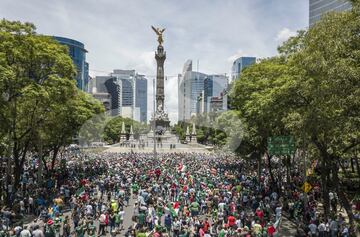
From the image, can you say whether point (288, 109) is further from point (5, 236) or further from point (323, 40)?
point (5, 236)

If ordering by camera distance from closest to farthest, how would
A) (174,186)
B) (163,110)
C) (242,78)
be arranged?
(174,186) → (242,78) → (163,110)

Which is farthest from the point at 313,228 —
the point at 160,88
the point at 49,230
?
the point at 160,88

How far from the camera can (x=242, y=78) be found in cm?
3375

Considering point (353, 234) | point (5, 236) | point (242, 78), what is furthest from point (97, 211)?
point (242, 78)

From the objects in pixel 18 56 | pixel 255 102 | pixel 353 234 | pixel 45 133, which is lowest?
pixel 353 234

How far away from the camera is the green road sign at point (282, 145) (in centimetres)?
2297

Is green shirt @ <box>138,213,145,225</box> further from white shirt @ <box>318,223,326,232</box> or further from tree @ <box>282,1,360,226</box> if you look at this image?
tree @ <box>282,1,360,226</box>

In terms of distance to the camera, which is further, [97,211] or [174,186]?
[174,186]

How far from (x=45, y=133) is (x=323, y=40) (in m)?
22.8

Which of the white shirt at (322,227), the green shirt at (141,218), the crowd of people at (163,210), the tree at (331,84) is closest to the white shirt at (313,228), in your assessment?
the crowd of people at (163,210)

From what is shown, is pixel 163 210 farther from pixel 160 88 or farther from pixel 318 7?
pixel 318 7

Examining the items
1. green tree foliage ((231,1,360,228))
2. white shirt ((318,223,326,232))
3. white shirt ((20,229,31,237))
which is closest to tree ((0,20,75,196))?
white shirt ((20,229,31,237))

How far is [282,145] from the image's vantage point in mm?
23281

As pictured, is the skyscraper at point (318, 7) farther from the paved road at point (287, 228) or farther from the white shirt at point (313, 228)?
the white shirt at point (313, 228)
